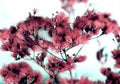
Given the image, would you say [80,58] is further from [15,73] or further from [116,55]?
[15,73]

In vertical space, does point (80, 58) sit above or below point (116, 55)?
above

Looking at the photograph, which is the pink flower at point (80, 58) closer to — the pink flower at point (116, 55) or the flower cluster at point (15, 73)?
the pink flower at point (116, 55)

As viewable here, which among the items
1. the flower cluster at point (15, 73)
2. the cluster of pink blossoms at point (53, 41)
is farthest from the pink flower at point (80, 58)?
the flower cluster at point (15, 73)

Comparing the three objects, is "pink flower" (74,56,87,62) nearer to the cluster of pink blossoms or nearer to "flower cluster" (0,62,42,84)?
the cluster of pink blossoms

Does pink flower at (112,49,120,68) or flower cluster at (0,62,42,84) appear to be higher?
flower cluster at (0,62,42,84)

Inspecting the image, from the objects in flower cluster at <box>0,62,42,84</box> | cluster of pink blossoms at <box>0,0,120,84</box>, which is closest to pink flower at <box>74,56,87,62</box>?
cluster of pink blossoms at <box>0,0,120,84</box>

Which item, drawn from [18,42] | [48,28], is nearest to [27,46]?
[18,42]

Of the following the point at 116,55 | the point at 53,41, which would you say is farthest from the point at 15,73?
the point at 116,55

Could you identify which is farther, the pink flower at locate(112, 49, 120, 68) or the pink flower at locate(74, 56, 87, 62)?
the pink flower at locate(74, 56, 87, 62)
